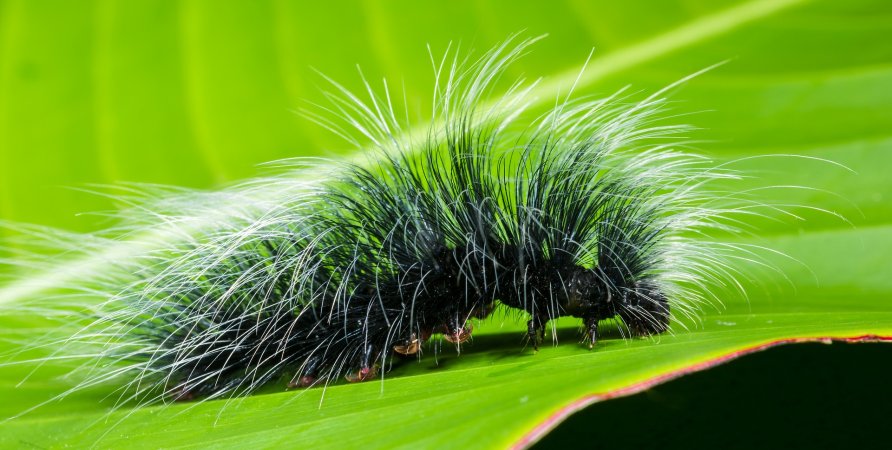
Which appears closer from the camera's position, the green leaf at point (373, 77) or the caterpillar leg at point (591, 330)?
the caterpillar leg at point (591, 330)

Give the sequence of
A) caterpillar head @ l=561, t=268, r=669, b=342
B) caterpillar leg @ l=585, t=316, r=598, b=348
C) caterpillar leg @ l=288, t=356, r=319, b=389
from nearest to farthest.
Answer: caterpillar leg @ l=585, t=316, r=598, b=348, caterpillar head @ l=561, t=268, r=669, b=342, caterpillar leg @ l=288, t=356, r=319, b=389

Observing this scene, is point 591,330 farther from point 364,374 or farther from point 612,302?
point 364,374

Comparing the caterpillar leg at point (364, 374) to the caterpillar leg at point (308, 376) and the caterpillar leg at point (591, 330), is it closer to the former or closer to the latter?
the caterpillar leg at point (308, 376)

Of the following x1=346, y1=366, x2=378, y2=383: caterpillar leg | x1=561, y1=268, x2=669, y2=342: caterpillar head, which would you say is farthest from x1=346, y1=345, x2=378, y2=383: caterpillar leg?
x1=561, y1=268, x2=669, y2=342: caterpillar head

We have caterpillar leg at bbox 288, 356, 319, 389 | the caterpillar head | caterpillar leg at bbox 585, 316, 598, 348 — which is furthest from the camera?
caterpillar leg at bbox 288, 356, 319, 389

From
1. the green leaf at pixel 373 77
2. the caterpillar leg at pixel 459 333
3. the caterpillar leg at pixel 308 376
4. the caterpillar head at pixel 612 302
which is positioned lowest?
the caterpillar leg at pixel 308 376

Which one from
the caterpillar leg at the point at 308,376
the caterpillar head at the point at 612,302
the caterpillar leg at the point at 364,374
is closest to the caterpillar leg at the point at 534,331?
the caterpillar head at the point at 612,302

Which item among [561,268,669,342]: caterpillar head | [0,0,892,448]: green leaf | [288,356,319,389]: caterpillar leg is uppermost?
[0,0,892,448]: green leaf

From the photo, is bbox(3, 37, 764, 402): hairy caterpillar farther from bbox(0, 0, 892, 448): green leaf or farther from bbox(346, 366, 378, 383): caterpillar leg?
bbox(0, 0, 892, 448): green leaf

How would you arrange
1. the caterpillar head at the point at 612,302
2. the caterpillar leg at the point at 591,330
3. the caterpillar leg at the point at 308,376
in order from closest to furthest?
the caterpillar leg at the point at 591,330 < the caterpillar head at the point at 612,302 < the caterpillar leg at the point at 308,376
